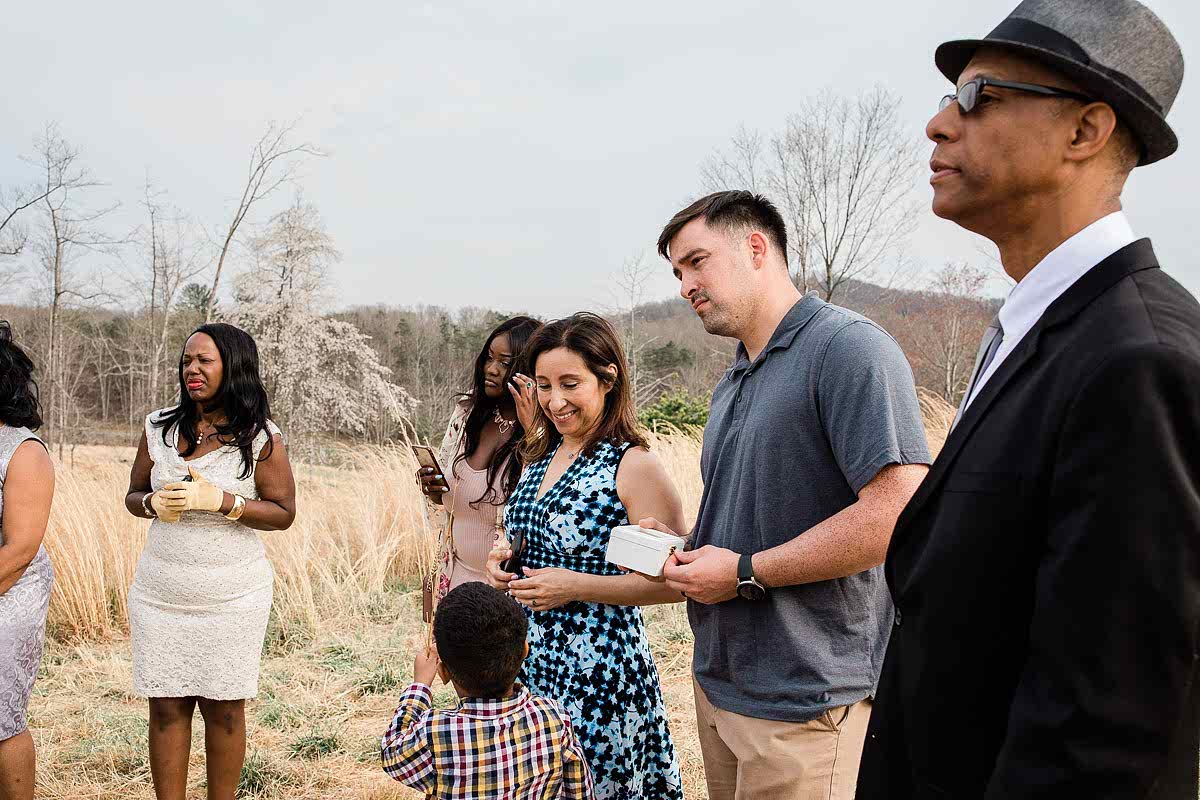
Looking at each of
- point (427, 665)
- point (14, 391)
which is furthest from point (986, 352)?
point (14, 391)

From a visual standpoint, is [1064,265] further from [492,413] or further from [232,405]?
[232,405]

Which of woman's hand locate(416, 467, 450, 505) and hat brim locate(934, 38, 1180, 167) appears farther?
woman's hand locate(416, 467, 450, 505)

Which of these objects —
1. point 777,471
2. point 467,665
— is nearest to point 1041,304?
point 777,471

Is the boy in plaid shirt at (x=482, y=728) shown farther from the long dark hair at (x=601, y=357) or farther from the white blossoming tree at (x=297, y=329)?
the white blossoming tree at (x=297, y=329)

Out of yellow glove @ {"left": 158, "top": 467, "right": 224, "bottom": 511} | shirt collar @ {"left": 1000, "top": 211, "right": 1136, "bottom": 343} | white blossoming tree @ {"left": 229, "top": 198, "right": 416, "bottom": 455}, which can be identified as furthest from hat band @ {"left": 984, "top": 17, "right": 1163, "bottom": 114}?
white blossoming tree @ {"left": 229, "top": 198, "right": 416, "bottom": 455}

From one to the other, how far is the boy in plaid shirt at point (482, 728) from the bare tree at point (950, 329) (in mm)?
20358

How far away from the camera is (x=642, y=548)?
2176 mm

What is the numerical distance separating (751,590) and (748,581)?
0.09 ft

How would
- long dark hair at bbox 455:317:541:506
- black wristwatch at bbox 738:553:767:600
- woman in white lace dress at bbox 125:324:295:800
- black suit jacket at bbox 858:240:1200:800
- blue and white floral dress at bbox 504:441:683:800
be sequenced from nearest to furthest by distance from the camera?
black suit jacket at bbox 858:240:1200:800
black wristwatch at bbox 738:553:767:600
blue and white floral dress at bbox 504:441:683:800
woman in white lace dress at bbox 125:324:295:800
long dark hair at bbox 455:317:541:506

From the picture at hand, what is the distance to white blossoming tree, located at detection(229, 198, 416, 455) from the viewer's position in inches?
825

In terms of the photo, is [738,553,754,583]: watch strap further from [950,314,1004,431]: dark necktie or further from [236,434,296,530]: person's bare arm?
[236,434,296,530]: person's bare arm

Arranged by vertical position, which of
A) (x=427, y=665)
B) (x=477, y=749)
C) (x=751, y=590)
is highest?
(x=751, y=590)

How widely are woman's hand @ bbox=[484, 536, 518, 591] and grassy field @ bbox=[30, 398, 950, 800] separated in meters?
1.66

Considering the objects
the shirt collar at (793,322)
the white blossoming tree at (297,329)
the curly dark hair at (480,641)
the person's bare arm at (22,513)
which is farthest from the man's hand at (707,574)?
the white blossoming tree at (297,329)
